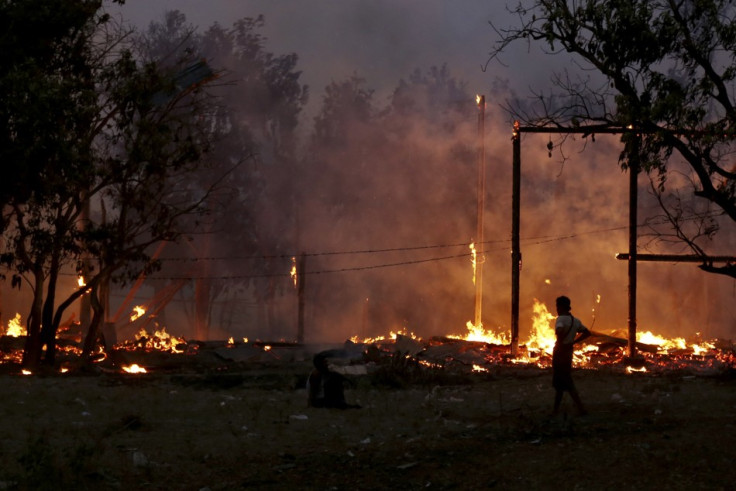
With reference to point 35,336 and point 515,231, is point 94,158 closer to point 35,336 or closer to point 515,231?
point 35,336

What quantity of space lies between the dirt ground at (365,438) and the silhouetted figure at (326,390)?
285mm

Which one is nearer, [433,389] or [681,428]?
[681,428]

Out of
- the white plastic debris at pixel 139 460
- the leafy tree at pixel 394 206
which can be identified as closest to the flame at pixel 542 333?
the leafy tree at pixel 394 206

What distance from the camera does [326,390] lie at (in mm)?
12875

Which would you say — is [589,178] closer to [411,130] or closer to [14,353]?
[411,130]

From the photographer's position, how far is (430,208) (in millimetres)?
48344

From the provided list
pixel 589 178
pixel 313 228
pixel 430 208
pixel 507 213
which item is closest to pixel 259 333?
pixel 313 228

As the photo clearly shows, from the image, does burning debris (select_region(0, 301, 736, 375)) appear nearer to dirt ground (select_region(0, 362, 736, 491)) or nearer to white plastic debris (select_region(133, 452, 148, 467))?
dirt ground (select_region(0, 362, 736, 491))

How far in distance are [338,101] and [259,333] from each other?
57.9 feet

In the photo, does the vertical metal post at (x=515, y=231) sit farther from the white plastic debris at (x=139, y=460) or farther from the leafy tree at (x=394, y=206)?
the leafy tree at (x=394, y=206)

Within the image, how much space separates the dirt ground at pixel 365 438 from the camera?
8.19 metres

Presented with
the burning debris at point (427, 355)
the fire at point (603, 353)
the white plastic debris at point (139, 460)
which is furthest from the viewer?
the fire at point (603, 353)

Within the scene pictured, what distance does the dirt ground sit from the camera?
8188mm

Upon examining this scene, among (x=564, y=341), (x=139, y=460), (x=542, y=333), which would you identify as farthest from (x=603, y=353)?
(x=139, y=460)
